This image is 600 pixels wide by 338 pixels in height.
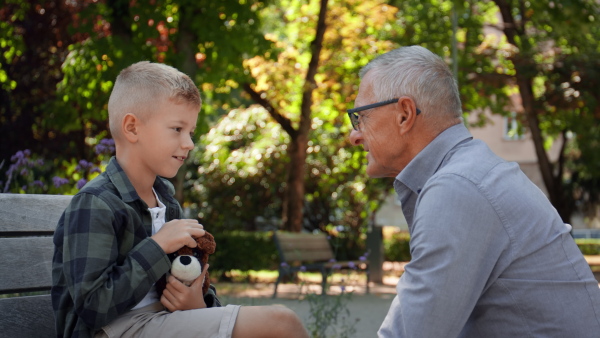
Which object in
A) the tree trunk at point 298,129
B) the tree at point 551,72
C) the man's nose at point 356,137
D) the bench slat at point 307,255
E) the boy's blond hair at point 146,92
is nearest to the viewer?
the man's nose at point 356,137

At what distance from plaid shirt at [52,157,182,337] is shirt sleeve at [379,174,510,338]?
825mm

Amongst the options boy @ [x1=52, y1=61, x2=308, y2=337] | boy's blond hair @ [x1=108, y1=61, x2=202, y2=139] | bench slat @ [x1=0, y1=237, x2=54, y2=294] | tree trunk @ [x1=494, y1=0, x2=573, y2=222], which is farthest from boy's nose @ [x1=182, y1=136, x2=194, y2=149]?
tree trunk @ [x1=494, y1=0, x2=573, y2=222]

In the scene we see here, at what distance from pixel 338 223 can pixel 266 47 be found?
883cm

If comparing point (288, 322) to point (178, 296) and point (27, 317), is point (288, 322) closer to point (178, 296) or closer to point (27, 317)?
point (178, 296)

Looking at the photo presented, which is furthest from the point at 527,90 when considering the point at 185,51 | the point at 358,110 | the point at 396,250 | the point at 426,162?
the point at 426,162

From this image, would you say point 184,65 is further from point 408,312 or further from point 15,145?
point 408,312

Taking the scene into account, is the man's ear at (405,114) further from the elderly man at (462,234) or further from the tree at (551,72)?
the tree at (551,72)

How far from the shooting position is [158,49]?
11.4 meters

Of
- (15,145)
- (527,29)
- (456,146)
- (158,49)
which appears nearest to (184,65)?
(158,49)

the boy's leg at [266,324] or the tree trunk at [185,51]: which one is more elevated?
the boy's leg at [266,324]

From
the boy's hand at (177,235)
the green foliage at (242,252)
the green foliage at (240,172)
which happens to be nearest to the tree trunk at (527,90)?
the green foliage at (240,172)

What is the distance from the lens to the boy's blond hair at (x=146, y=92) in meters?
2.58

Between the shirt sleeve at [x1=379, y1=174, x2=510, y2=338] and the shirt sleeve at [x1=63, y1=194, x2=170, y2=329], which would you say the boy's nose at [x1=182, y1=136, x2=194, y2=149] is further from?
the shirt sleeve at [x1=379, y1=174, x2=510, y2=338]

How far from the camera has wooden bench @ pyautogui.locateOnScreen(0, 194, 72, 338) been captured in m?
2.68
